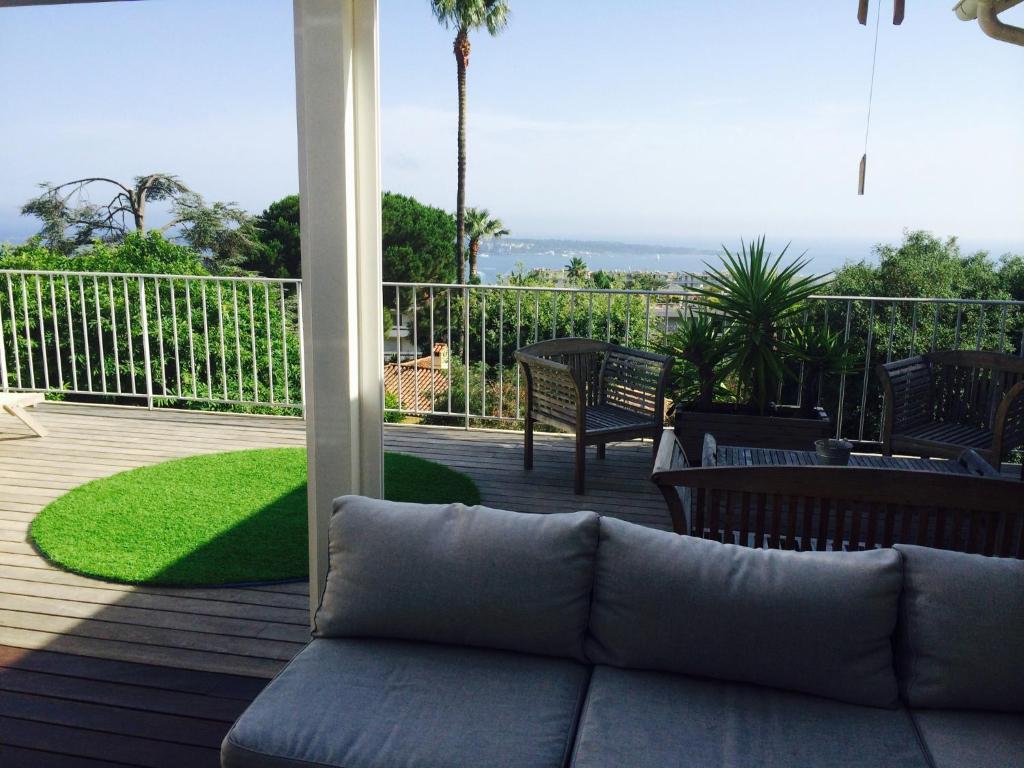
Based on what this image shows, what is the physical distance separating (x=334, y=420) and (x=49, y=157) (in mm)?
23096

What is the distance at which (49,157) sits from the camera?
2167 cm

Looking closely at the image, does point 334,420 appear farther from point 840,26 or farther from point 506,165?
point 506,165

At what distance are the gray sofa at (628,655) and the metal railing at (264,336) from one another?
117 inches

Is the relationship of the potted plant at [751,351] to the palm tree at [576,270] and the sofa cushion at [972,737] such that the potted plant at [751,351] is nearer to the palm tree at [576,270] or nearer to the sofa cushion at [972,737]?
the sofa cushion at [972,737]

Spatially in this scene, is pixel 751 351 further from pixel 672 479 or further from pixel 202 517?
pixel 202 517

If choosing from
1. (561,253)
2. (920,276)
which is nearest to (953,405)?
(920,276)

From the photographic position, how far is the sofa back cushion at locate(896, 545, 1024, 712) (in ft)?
5.20

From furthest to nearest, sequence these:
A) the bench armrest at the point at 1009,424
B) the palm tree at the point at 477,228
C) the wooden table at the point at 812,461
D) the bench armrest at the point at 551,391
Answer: the palm tree at the point at 477,228
the bench armrest at the point at 551,391
the bench armrest at the point at 1009,424
the wooden table at the point at 812,461

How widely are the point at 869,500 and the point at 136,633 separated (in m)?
2.26

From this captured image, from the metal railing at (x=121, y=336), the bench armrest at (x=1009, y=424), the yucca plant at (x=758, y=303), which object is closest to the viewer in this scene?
the bench armrest at (x=1009, y=424)

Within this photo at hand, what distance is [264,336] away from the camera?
955 cm

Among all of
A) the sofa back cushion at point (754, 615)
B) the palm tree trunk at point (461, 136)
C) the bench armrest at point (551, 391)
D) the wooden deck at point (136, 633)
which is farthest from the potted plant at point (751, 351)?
the palm tree trunk at point (461, 136)

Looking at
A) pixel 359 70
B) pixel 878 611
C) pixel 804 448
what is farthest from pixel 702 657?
pixel 804 448

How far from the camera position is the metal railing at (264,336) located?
5309mm
